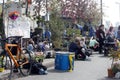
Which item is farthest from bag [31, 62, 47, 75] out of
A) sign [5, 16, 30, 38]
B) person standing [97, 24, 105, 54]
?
person standing [97, 24, 105, 54]

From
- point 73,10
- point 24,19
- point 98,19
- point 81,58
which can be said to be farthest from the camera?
point 98,19

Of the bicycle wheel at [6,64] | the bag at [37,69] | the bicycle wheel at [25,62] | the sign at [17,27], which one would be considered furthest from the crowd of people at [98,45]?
the bicycle wheel at [6,64]

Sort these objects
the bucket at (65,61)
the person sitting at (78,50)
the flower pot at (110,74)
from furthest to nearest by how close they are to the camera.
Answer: the person sitting at (78,50)
the bucket at (65,61)
the flower pot at (110,74)

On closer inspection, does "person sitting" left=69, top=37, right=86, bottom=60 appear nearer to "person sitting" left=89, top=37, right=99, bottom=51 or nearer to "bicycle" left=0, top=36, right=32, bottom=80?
"person sitting" left=89, top=37, right=99, bottom=51

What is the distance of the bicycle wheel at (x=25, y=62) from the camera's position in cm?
1225

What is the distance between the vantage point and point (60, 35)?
22.7m

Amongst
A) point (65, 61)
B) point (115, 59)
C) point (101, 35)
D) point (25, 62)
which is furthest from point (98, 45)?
point (25, 62)

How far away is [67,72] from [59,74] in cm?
61

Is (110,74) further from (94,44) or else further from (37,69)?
(94,44)

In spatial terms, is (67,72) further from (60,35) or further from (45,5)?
(45,5)

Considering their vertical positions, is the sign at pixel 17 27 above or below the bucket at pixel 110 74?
above

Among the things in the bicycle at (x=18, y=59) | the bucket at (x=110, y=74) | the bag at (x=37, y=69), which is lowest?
the bucket at (x=110, y=74)

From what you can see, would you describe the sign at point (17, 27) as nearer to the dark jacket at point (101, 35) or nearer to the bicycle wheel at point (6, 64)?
the bicycle wheel at point (6, 64)

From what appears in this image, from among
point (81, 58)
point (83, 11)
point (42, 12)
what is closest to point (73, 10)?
point (83, 11)
